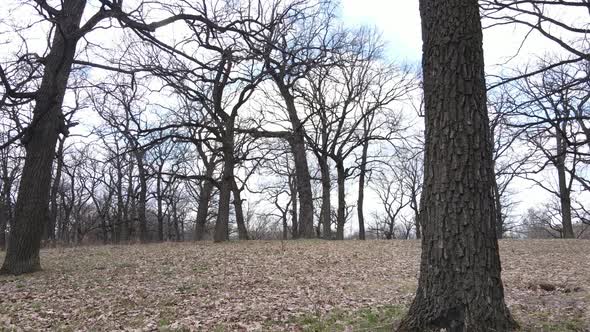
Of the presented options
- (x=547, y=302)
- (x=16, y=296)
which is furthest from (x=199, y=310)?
(x=547, y=302)

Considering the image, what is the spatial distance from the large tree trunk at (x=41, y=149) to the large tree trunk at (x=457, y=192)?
8.68 meters

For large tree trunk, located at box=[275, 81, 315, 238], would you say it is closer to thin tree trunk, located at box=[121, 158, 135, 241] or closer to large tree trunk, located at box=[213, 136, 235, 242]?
large tree trunk, located at box=[213, 136, 235, 242]

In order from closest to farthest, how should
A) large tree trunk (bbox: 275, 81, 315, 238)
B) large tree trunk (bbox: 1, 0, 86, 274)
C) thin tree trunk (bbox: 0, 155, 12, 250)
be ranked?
large tree trunk (bbox: 1, 0, 86, 274) < large tree trunk (bbox: 275, 81, 315, 238) < thin tree trunk (bbox: 0, 155, 12, 250)

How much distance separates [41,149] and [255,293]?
611cm

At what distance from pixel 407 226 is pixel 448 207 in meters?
52.3

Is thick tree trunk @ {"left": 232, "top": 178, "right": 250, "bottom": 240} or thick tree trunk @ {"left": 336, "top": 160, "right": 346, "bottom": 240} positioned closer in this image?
thick tree trunk @ {"left": 232, "top": 178, "right": 250, "bottom": 240}

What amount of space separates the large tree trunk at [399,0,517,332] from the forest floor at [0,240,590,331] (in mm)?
765

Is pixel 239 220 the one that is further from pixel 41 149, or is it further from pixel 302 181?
pixel 41 149

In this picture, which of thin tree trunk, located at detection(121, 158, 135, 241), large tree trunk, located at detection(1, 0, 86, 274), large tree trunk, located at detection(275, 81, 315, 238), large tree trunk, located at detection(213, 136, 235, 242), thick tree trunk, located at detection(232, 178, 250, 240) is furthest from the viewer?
thin tree trunk, located at detection(121, 158, 135, 241)

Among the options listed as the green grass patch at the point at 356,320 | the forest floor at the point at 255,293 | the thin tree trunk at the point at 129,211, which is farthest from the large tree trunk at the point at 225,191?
the thin tree trunk at the point at 129,211

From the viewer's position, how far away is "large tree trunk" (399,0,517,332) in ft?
13.1

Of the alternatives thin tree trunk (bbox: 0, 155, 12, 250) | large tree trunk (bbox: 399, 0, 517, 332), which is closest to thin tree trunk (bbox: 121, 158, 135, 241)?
thin tree trunk (bbox: 0, 155, 12, 250)

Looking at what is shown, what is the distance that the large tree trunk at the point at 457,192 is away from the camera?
4008 mm

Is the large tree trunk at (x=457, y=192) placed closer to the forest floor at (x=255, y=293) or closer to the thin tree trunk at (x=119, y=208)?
the forest floor at (x=255, y=293)
